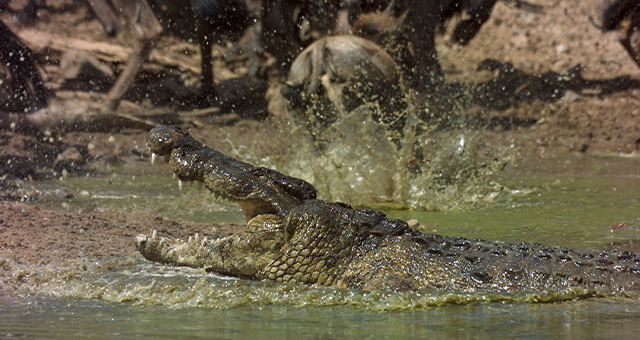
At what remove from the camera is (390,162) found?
714cm

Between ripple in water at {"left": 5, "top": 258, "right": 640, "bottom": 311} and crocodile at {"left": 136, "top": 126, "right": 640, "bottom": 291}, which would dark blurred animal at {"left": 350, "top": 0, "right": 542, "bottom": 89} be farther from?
ripple in water at {"left": 5, "top": 258, "right": 640, "bottom": 311}

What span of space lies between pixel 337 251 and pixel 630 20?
9970 millimetres

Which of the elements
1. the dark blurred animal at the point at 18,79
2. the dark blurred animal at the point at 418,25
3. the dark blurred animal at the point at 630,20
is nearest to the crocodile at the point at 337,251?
the dark blurred animal at the point at 18,79

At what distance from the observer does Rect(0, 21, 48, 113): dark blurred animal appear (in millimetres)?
10766

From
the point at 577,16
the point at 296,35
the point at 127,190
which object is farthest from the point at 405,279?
the point at 577,16

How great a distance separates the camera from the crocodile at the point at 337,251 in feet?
11.1

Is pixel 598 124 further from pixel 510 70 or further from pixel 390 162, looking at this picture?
pixel 390 162

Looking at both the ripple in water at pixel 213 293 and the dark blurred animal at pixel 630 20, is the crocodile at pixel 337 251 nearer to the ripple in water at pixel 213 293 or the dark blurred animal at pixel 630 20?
the ripple in water at pixel 213 293

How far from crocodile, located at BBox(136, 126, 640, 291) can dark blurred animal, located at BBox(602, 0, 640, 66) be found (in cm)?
919

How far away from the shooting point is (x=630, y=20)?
1163cm

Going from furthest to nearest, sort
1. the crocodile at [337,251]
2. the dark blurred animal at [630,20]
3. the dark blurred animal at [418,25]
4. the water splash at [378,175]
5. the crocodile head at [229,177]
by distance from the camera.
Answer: the dark blurred animal at [418,25]
the dark blurred animal at [630,20]
the water splash at [378,175]
the crocodile head at [229,177]
the crocodile at [337,251]

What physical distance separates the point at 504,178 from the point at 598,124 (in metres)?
3.66

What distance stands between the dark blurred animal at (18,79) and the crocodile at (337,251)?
7721 millimetres

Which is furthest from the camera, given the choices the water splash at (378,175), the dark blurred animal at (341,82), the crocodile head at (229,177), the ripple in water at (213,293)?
the dark blurred animal at (341,82)
